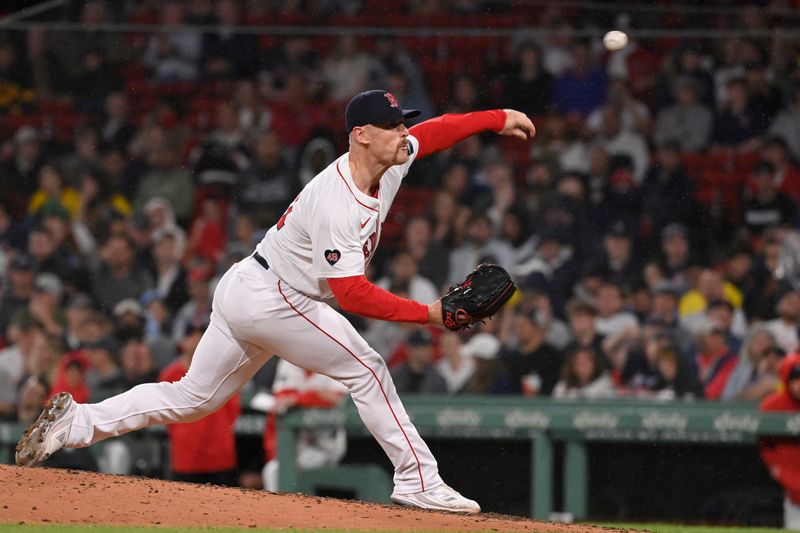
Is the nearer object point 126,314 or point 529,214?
point 126,314

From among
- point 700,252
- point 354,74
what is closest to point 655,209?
point 700,252

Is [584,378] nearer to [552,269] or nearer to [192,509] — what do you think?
[552,269]

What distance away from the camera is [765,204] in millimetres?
9633

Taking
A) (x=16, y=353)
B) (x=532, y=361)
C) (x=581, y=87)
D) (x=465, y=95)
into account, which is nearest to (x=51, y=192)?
(x=16, y=353)

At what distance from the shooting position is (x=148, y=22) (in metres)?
12.0

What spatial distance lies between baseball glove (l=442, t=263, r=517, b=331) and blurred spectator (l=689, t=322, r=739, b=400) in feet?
12.7

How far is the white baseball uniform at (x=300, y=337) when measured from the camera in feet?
15.6

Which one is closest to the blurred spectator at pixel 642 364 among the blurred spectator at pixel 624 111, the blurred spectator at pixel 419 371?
the blurred spectator at pixel 419 371

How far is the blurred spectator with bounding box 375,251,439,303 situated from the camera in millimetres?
9414

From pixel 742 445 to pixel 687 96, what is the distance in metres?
3.83

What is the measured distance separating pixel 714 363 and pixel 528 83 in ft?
10.9

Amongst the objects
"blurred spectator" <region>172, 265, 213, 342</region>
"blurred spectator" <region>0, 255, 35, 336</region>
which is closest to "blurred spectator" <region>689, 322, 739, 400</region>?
"blurred spectator" <region>172, 265, 213, 342</region>

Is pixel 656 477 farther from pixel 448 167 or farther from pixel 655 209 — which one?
pixel 448 167

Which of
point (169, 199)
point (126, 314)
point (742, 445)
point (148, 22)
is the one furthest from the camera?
point (148, 22)
